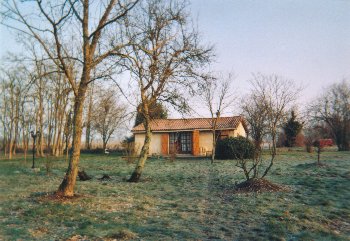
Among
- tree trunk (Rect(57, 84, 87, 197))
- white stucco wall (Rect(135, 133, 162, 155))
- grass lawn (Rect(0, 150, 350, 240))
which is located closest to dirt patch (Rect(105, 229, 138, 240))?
grass lawn (Rect(0, 150, 350, 240))

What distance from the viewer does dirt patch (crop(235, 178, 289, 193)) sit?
33.8 feet

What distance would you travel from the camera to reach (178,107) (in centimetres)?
1312

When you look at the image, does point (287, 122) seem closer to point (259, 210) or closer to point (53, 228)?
point (259, 210)

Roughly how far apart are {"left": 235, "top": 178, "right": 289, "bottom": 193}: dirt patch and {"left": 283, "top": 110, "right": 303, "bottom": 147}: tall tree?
1329 inches

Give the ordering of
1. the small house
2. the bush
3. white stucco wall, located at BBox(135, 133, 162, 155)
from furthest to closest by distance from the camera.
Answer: white stucco wall, located at BBox(135, 133, 162, 155)
the small house
the bush

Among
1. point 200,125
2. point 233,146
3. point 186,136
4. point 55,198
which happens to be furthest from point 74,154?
point 186,136

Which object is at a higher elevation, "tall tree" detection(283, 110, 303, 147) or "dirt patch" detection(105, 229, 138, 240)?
"tall tree" detection(283, 110, 303, 147)

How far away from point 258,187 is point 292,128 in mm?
36057

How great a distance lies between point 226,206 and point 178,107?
5.80m

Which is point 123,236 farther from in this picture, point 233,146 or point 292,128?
point 292,128

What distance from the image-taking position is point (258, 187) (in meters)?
10.5

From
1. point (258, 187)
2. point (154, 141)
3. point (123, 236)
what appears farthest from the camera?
point (154, 141)

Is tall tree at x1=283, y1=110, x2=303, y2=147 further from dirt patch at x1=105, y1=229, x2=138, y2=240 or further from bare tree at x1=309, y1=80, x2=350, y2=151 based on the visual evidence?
dirt patch at x1=105, y1=229, x2=138, y2=240

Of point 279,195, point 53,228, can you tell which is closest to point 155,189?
point 279,195
